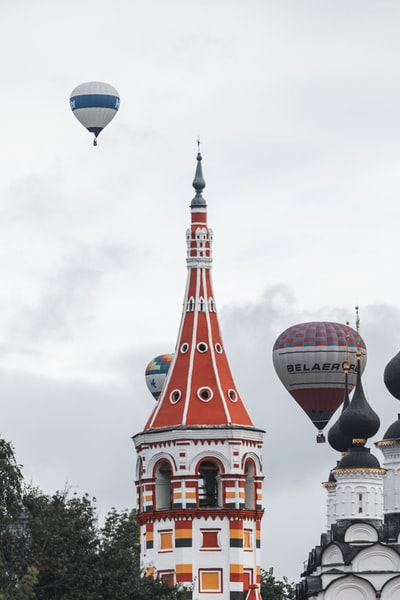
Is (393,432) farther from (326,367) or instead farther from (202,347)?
(202,347)

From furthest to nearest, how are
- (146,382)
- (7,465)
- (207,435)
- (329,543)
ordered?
1. (146,382)
2. (329,543)
3. (207,435)
4. (7,465)

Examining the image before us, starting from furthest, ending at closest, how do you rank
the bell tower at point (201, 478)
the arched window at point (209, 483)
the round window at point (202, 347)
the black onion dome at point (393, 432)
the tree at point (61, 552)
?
the black onion dome at point (393, 432) < the round window at point (202, 347) < the arched window at point (209, 483) < the bell tower at point (201, 478) < the tree at point (61, 552)

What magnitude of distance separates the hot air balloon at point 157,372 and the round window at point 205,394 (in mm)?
15034

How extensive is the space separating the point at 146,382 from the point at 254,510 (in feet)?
60.1

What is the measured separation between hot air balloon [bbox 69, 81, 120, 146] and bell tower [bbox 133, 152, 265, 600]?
23.1ft

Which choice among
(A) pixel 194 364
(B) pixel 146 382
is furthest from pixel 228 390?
(B) pixel 146 382

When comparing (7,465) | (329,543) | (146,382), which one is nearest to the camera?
(7,465)

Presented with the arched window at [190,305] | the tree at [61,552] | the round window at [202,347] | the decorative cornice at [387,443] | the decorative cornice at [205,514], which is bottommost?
the tree at [61,552]

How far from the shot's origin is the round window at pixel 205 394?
74625 mm

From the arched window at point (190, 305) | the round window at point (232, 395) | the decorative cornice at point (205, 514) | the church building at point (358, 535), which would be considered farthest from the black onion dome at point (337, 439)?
the decorative cornice at point (205, 514)

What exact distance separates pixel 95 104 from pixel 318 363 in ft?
35.5

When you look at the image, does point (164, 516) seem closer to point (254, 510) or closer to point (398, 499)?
point (254, 510)

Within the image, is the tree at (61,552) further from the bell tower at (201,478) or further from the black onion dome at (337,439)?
the black onion dome at (337,439)

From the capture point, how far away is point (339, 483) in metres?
78.9
